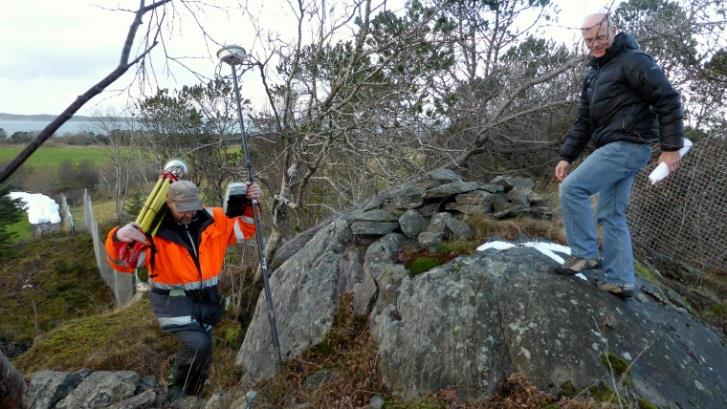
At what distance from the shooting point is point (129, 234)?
3.35 meters

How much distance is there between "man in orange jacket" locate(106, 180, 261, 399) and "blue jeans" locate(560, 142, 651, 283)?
8.38 ft

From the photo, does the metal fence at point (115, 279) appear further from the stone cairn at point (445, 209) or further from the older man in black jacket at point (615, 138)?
the older man in black jacket at point (615, 138)

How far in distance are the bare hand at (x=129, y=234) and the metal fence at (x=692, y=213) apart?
231 inches

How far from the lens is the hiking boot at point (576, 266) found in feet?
10.6

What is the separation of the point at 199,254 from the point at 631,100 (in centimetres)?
345

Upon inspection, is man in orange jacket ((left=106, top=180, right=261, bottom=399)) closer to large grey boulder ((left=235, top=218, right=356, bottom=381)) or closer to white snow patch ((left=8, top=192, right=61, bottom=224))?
large grey boulder ((left=235, top=218, right=356, bottom=381))

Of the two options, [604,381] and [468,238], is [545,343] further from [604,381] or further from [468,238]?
[468,238]

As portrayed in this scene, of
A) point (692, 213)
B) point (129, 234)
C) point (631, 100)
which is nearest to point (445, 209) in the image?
point (631, 100)

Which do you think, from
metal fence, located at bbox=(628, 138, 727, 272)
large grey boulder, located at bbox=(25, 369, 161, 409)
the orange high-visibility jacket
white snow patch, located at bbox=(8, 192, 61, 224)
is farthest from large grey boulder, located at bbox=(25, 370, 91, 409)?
white snow patch, located at bbox=(8, 192, 61, 224)

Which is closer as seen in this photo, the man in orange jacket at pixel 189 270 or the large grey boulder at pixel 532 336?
the large grey boulder at pixel 532 336

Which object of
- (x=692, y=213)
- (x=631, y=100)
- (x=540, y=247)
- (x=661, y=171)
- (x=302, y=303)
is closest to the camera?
(x=661, y=171)

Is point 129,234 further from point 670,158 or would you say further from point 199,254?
point 670,158

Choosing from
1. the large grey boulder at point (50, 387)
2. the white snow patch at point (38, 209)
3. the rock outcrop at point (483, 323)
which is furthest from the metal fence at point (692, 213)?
the white snow patch at point (38, 209)

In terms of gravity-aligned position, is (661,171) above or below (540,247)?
above
